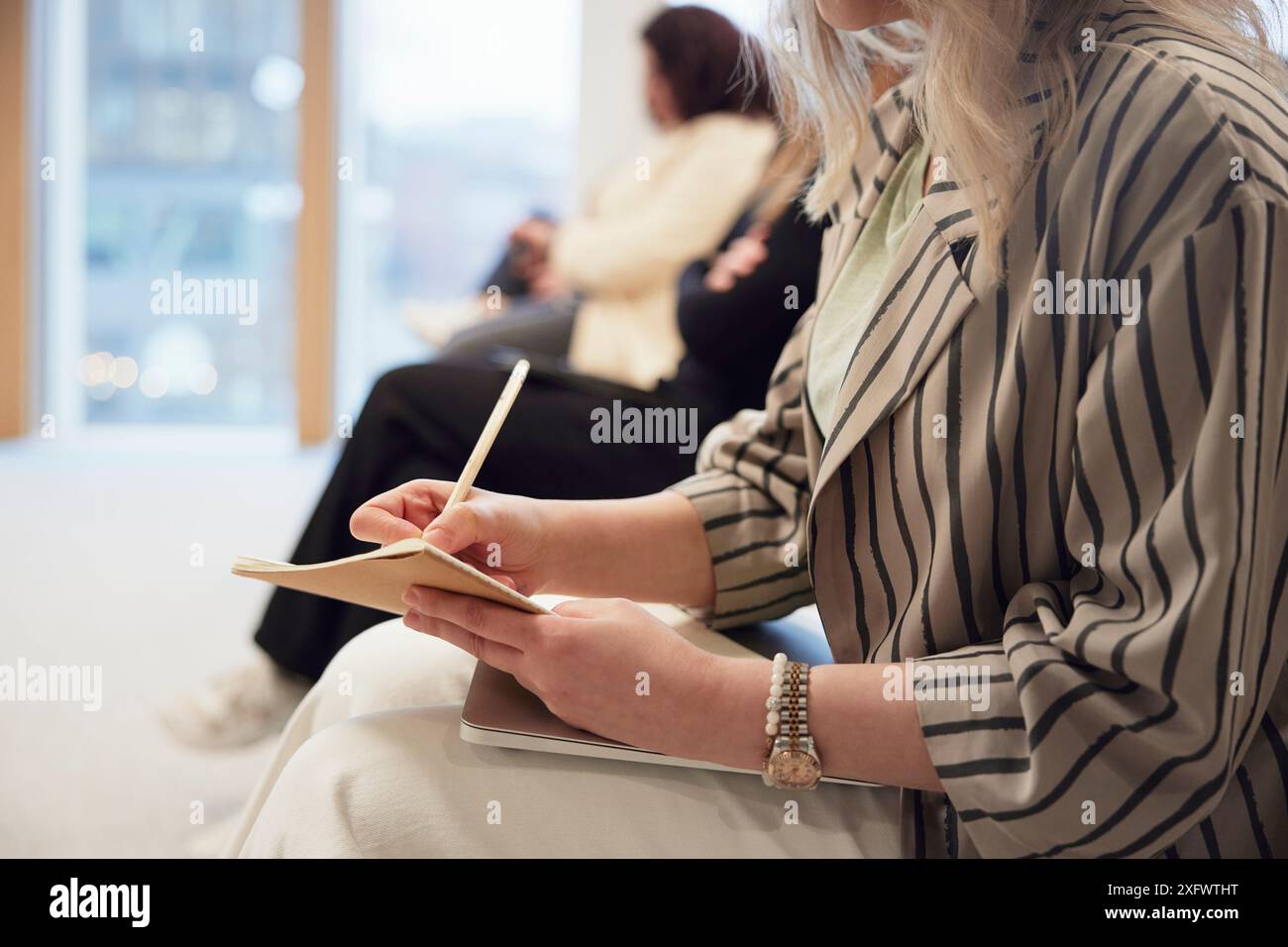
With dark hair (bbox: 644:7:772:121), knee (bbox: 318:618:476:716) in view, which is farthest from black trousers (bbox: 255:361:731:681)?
dark hair (bbox: 644:7:772:121)

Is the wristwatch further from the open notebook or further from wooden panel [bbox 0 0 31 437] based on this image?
wooden panel [bbox 0 0 31 437]

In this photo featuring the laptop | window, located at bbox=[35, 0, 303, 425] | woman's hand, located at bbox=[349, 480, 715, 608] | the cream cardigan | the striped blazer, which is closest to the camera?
the striped blazer

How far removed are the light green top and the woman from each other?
0.07 m

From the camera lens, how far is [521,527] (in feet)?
2.43

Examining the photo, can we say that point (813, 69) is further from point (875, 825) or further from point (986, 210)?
point (875, 825)

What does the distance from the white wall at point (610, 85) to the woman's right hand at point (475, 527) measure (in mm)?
3042

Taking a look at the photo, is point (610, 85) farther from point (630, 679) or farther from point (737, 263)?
point (630, 679)

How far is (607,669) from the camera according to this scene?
1.88 ft

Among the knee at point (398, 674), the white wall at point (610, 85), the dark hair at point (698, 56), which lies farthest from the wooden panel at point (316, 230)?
the knee at point (398, 674)

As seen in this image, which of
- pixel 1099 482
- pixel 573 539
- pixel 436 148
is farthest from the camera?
pixel 436 148

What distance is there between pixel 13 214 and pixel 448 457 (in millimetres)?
3129

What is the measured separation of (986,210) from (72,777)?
126 centimetres

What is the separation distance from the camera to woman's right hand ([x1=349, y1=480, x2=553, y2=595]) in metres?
0.67

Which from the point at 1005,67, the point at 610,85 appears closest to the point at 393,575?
the point at 1005,67
